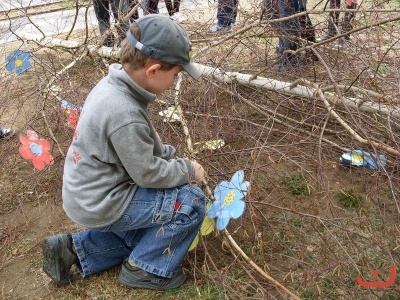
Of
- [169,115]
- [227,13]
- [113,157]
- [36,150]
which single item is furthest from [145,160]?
[227,13]

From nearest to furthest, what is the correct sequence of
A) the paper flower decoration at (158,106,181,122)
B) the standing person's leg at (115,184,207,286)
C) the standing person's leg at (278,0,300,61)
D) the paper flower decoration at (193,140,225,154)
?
the standing person's leg at (115,184,207,286), the paper flower decoration at (193,140,225,154), the paper flower decoration at (158,106,181,122), the standing person's leg at (278,0,300,61)

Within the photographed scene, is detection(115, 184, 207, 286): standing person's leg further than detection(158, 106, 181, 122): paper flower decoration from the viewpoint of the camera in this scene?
No

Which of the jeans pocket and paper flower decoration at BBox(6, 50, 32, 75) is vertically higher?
the jeans pocket

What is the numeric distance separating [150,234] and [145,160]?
14.0 inches

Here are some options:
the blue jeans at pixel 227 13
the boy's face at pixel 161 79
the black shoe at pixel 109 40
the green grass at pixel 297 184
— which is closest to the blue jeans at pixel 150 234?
the boy's face at pixel 161 79

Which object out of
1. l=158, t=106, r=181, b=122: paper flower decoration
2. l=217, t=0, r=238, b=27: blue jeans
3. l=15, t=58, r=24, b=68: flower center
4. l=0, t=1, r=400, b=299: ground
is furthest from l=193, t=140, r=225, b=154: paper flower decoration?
l=15, t=58, r=24, b=68: flower center

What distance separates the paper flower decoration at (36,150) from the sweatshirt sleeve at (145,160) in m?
0.97

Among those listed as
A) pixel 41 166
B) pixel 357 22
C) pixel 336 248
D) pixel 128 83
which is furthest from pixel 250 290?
pixel 357 22

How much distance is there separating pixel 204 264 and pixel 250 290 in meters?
0.20

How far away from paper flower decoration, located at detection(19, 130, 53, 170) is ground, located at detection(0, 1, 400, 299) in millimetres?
72

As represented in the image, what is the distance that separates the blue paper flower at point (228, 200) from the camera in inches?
72.1

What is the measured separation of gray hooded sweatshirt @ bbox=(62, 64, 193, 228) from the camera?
→ 1603 millimetres

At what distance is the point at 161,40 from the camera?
1.61 meters

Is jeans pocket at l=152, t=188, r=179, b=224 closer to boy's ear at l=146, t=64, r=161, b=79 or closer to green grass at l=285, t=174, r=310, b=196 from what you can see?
boy's ear at l=146, t=64, r=161, b=79
